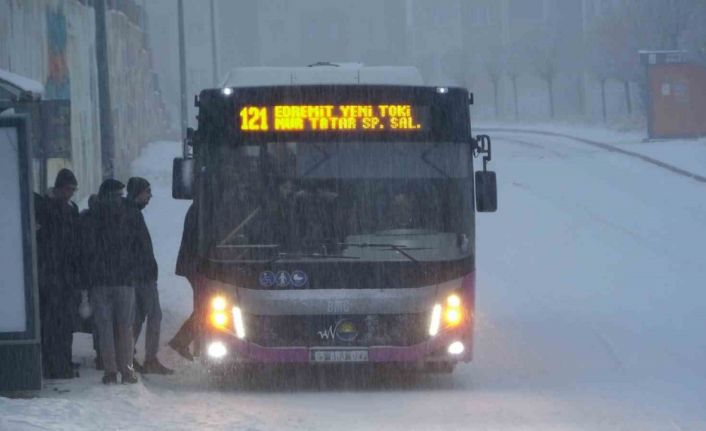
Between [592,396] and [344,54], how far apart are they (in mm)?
86733

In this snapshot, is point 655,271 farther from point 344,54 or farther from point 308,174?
point 344,54

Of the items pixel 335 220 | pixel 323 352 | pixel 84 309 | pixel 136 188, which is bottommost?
pixel 323 352

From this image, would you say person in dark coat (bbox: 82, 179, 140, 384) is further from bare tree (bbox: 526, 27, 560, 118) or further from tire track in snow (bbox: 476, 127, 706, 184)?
bare tree (bbox: 526, 27, 560, 118)

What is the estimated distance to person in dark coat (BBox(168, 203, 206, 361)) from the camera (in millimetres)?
11734

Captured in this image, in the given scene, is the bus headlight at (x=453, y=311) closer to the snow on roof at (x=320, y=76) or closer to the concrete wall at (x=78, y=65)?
the snow on roof at (x=320, y=76)

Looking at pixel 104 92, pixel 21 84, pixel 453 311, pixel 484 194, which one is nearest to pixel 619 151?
pixel 104 92

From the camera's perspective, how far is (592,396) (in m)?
11.4

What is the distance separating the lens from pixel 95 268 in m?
11.2

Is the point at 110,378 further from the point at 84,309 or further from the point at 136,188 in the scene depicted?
the point at 136,188

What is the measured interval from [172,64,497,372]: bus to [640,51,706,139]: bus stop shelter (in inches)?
1328

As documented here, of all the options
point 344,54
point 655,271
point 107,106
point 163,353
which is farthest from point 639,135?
point 344,54

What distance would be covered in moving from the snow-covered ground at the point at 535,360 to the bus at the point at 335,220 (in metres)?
0.53

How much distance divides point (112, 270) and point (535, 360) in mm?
4510

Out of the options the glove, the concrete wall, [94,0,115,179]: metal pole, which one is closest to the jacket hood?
the glove
